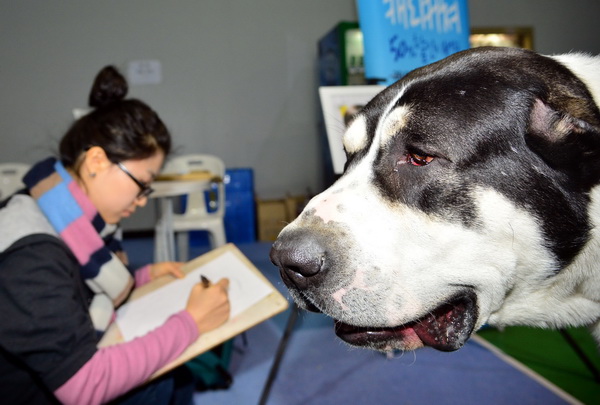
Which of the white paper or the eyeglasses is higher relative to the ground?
the eyeglasses

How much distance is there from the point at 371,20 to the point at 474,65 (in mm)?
1014

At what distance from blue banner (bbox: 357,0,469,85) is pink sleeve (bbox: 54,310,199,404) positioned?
136 cm

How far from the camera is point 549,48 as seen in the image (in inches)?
246

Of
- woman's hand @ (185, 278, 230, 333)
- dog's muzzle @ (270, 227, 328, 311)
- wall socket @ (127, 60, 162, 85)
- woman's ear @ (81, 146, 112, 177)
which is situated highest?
wall socket @ (127, 60, 162, 85)

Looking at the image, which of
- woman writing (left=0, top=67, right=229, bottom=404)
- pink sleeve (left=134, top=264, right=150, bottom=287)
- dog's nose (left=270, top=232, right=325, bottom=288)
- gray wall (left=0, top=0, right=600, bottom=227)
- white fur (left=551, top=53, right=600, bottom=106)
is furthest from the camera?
gray wall (left=0, top=0, right=600, bottom=227)

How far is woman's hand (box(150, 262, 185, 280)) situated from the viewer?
5.98 ft

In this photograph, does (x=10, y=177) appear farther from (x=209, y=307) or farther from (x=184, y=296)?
(x=209, y=307)

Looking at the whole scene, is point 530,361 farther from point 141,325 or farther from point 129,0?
point 129,0

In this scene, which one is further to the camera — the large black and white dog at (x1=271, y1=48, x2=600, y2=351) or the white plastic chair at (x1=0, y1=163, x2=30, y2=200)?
the white plastic chair at (x1=0, y1=163, x2=30, y2=200)

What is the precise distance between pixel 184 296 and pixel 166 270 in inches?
11.2

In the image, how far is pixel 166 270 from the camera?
1.90 m

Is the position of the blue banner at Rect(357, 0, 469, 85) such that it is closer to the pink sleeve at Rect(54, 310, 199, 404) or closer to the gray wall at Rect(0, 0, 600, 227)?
→ the pink sleeve at Rect(54, 310, 199, 404)

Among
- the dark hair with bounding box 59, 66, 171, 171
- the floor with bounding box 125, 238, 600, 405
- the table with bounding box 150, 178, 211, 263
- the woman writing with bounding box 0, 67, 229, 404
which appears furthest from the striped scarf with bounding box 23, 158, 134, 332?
the table with bounding box 150, 178, 211, 263

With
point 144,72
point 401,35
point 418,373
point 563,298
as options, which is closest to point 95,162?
point 401,35
